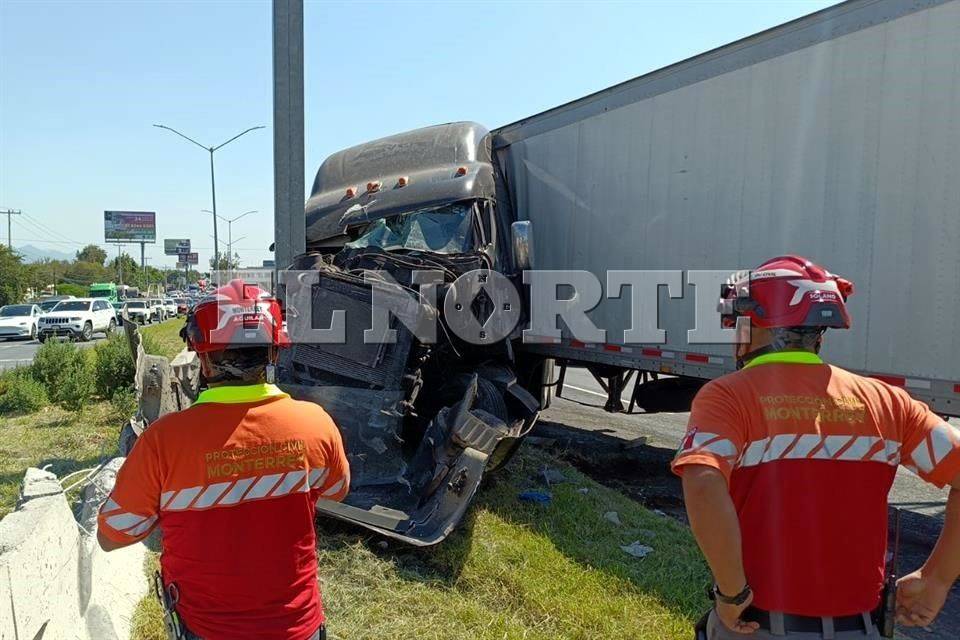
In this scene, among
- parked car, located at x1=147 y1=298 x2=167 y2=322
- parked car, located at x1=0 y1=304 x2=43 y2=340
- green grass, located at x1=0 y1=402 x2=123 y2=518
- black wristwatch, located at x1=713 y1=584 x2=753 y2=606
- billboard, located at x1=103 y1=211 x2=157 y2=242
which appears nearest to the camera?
black wristwatch, located at x1=713 y1=584 x2=753 y2=606

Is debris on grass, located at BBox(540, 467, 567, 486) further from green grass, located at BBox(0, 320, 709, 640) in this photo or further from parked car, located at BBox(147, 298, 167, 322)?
parked car, located at BBox(147, 298, 167, 322)

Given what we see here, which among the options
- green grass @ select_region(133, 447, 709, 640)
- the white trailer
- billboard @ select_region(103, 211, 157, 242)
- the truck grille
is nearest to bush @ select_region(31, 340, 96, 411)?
the truck grille

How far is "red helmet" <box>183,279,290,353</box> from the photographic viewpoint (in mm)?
2090

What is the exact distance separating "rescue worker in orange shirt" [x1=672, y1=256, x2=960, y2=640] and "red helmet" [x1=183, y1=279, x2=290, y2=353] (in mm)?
1289

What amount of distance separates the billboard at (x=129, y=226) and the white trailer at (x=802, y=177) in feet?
289

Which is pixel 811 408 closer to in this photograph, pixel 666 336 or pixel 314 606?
pixel 314 606

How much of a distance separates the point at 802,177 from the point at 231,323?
4930mm

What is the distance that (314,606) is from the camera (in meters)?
2.18

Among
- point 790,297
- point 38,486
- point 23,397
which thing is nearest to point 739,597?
point 790,297

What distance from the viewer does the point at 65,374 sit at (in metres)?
9.84

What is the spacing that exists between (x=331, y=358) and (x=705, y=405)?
148 inches

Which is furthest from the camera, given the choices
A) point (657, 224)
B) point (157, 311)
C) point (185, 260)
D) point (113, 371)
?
point (185, 260)

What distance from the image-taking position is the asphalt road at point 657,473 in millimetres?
5137

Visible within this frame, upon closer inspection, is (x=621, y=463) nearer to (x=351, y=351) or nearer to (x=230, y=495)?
(x=351, y=351)
